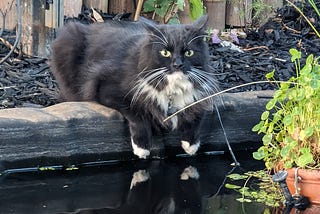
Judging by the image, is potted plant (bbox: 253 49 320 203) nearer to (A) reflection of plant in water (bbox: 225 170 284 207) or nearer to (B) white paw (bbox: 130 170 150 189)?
(A) reflection of plant in water (bbox: 225 170 284 207)

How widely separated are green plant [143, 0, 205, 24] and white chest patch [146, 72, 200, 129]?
151 centimetres

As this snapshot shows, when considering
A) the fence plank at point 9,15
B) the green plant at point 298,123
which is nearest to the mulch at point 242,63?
the fence plank at point 9,15

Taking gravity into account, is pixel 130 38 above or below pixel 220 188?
above

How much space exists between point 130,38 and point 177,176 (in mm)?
956

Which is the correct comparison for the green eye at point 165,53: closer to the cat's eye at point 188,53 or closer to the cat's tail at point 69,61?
the cat's eye at point 188,53

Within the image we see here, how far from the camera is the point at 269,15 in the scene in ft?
20.2

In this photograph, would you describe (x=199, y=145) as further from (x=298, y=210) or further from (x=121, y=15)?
(x=121, y=15)

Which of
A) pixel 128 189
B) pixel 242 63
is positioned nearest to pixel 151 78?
pixel 128 189

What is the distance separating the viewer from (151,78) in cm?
359

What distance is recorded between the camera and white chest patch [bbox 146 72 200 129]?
3.54m

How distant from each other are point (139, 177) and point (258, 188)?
618 mm

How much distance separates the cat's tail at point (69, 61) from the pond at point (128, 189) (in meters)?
0.70

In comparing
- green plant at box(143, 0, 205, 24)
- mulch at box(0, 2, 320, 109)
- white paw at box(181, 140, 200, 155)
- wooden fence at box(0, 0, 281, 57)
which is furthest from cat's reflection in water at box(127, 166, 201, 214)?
green plant at box(143, 0, 205, 24)

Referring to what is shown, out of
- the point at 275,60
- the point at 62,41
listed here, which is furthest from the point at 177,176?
the point at 275,60
